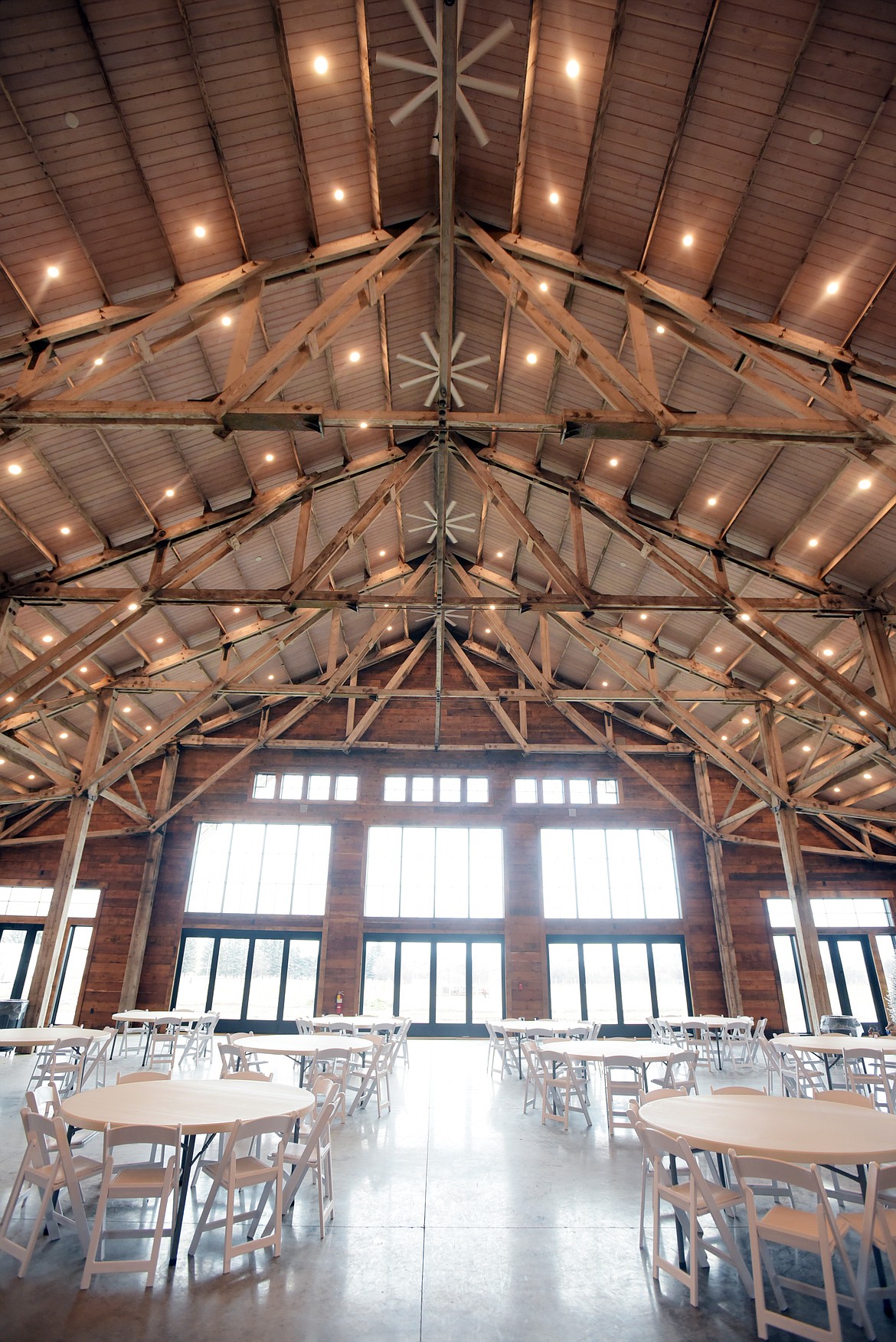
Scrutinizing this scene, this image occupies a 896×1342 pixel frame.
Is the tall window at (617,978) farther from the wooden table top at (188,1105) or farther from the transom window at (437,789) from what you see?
the wooden table top at (188,1105)

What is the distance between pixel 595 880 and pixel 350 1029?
7.64 meters

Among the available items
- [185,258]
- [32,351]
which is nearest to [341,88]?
[185,258]

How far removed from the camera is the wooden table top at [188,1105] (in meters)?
3.78

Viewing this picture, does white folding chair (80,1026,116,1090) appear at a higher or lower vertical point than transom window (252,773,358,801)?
lower

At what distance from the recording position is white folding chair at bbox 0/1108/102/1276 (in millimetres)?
3590

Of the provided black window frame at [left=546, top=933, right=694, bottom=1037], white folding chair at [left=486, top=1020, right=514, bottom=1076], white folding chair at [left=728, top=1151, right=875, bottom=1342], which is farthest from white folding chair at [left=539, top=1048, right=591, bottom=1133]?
black window frame at [left=546, top=933, right=694, bottom=1037]

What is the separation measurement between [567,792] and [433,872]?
374 cm

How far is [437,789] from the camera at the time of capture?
16453mm

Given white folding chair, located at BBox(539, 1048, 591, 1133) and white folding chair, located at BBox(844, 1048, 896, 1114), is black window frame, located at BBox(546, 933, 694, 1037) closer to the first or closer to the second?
white folding chair, located at BBox(844, 1048, 896, 1114)

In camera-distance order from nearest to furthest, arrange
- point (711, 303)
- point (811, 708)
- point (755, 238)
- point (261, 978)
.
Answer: point (755, 238) < point (711, 303) < point (811, 708) < point (261, 978)

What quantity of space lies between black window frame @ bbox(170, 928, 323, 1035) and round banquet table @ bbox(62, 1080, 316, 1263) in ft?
34.8

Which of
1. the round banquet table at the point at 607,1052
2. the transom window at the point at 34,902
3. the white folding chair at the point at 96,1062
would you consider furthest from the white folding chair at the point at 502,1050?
the transom window at the point at 34,902

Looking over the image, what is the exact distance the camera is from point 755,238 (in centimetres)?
643

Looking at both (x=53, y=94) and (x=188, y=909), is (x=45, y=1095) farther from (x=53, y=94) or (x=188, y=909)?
(x=53, y=94)
